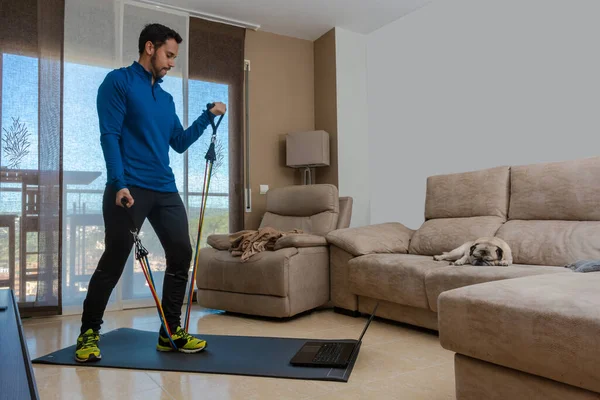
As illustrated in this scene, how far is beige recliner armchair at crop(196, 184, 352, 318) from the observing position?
2.87 m

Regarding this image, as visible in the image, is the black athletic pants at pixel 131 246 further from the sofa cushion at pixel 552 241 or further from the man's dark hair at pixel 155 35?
the sofa cushion at pixel 552 241

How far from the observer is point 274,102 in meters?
4.47

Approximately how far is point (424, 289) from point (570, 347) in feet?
4.44

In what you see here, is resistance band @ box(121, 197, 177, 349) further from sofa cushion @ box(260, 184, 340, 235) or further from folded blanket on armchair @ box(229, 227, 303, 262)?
sofa cushion @ box(260, 184, 340, 235)

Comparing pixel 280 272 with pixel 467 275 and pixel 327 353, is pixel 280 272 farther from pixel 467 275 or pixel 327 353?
pixel 467 275

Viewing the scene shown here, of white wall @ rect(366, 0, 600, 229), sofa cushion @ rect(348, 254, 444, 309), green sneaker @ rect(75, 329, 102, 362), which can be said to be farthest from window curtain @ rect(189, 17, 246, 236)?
green sneaker @ rect(75, 329, 102, 362)

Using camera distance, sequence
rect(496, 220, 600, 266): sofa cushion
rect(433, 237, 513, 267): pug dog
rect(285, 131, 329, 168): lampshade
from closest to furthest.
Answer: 1. rect(496, 220, 600, 266): sofa cushion
2. rect(433, 237, 513, 267): pug dog
3. rect(285, 131, 329, 168): lampshade

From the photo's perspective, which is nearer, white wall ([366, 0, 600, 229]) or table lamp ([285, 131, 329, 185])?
white wall ([366, 0, 600, 229])

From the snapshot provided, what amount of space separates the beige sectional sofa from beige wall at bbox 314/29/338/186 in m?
1.28

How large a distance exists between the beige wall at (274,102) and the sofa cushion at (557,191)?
225cm

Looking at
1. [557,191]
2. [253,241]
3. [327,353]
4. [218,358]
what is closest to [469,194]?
[557,191]

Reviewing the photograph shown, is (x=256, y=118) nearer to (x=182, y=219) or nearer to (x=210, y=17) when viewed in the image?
(x=210, y=17)

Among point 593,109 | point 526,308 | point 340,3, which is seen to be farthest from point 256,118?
point 526,308

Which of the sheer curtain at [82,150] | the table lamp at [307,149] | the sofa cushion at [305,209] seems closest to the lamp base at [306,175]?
the table lamp at [307,149]
